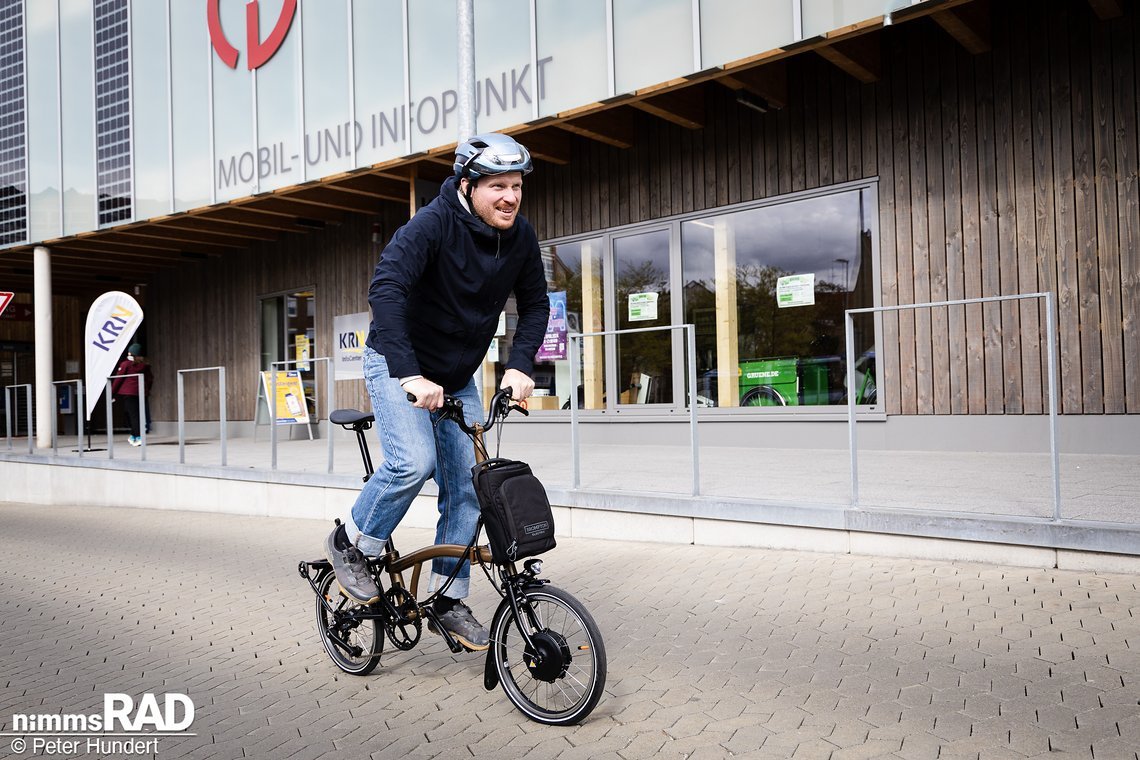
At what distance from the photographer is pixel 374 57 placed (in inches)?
428

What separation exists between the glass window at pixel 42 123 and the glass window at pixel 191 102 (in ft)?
9.53

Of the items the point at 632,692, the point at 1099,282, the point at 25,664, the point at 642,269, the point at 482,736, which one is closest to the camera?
the point at 482,736

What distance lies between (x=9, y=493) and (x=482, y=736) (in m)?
12.2

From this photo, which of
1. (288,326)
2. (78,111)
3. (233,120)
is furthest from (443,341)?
(78,111)

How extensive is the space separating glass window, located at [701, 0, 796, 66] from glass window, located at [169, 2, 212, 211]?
295 inches

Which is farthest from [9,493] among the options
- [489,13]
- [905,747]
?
[905,747]

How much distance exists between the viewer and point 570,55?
358 inches

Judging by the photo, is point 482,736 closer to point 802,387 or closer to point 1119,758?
point 1119,758

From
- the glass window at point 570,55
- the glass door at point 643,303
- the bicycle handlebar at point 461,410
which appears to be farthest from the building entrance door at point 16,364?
the bicycle handlebar at point 461,410

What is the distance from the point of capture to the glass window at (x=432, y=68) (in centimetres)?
1009

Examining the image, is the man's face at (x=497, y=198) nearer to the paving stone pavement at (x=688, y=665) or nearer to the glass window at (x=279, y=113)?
the paving stone pavement at (x=688, y=665)

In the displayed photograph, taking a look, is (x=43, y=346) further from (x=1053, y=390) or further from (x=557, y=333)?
(x=1053, y=390)

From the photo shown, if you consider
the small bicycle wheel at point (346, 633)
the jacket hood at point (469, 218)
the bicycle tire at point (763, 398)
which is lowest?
the small bicycle wheel at point (346, 633)

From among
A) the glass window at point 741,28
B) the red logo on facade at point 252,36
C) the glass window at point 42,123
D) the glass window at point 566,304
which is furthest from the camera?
the glass window at point 42,123
